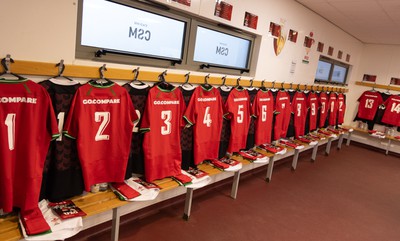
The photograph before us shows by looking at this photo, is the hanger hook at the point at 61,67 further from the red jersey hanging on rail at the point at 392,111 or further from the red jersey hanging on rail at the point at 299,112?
the red jersey hanging on rail at the point at 392,111

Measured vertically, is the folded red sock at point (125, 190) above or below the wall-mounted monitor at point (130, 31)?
below

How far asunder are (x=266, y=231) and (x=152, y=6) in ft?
7.43

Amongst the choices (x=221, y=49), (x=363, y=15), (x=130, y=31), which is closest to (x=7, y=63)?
(x=130, y=31)

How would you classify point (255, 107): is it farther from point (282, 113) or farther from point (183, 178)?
point (183, 178)

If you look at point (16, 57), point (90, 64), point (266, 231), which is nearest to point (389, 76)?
point (266, 231)

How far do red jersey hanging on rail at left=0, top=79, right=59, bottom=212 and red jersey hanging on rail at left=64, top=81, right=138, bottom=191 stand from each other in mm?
163

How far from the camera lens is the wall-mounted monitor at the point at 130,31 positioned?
196cm

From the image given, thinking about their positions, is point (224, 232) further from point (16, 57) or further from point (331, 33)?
point (331, 33)

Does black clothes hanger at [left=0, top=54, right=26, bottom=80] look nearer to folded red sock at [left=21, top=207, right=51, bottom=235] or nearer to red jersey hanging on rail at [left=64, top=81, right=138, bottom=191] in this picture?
red jersey hanging on rail at [left=64, top=81, right=138, bottom=191]

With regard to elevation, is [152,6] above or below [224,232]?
above

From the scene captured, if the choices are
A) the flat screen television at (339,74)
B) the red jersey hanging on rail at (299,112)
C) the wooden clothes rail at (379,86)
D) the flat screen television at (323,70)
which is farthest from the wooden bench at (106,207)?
the wooden clothes rail at (379,86)

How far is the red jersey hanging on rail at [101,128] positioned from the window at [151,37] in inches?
12.6

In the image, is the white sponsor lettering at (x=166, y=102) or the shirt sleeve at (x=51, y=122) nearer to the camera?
the shirt sleeve at (x=51, y=122)

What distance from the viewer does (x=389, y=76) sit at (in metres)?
6.55
